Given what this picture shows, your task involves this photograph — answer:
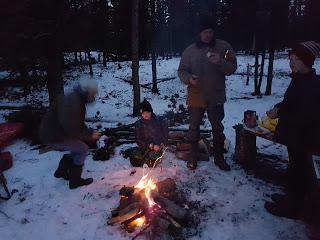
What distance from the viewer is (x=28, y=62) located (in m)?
10.8

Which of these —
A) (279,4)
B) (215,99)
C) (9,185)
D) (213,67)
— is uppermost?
(279,4)

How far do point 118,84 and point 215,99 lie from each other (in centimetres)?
1542

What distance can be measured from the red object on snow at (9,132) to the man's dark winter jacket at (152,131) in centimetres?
380

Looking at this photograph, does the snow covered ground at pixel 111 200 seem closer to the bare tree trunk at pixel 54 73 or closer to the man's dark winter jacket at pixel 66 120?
the man's dark winter jacket at pixel 66 120

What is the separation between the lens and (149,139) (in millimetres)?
7051

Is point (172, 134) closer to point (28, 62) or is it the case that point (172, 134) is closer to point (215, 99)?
point (215, 99)

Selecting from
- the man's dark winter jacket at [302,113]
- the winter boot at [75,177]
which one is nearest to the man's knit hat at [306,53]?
the man's dark winter jacket at [302,113]

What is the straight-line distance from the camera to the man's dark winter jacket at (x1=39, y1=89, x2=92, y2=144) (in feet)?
18.8

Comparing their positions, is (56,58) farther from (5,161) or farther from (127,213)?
(127,213)

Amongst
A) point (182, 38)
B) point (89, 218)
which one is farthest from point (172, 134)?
point (182, 38)

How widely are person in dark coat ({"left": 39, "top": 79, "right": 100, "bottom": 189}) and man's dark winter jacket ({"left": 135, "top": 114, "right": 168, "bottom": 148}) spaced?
1170 millimetres

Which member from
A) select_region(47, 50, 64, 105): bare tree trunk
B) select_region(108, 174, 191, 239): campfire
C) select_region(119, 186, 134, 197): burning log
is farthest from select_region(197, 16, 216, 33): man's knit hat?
select_region(47, 50, 64, 105): bare tree trunk

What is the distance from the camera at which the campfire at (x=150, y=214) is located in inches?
189

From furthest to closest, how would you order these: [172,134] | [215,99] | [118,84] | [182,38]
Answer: [182,38], [118,84], [172,134], [215,99]
